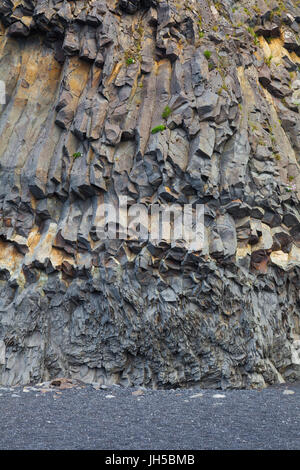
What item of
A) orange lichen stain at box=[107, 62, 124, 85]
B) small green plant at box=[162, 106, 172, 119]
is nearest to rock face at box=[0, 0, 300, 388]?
orange lichen stain at box=[107, 62, 124, 85]

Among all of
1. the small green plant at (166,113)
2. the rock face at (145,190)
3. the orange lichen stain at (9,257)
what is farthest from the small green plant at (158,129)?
the orange lichen stain at (9,257)

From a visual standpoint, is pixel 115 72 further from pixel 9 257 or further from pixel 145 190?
pixel 9 257

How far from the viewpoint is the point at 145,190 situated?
16.8m

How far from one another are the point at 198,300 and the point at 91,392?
15.3ft

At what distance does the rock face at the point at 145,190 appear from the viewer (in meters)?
15.4

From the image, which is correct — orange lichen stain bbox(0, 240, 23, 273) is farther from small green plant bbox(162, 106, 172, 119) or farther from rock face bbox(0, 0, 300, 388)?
small green plant bbox(162, 106, 172, 119)

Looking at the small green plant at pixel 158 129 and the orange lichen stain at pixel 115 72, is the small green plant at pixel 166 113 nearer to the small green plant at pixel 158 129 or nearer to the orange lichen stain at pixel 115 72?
the small green plant at pixel 158 129

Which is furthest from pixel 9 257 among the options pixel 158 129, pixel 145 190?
pixel 158 129

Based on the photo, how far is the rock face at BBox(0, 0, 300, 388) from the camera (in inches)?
607

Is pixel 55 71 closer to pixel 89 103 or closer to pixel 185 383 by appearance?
pixel 89 103

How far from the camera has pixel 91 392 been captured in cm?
1299

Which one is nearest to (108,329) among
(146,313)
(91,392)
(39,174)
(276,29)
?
(146,313)

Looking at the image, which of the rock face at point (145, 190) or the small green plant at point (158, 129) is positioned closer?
the rock face at point (145, 190)

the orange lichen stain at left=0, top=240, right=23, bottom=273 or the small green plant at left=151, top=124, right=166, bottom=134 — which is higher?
the small green plant at left=151, top=124, right=166, bottom=134
